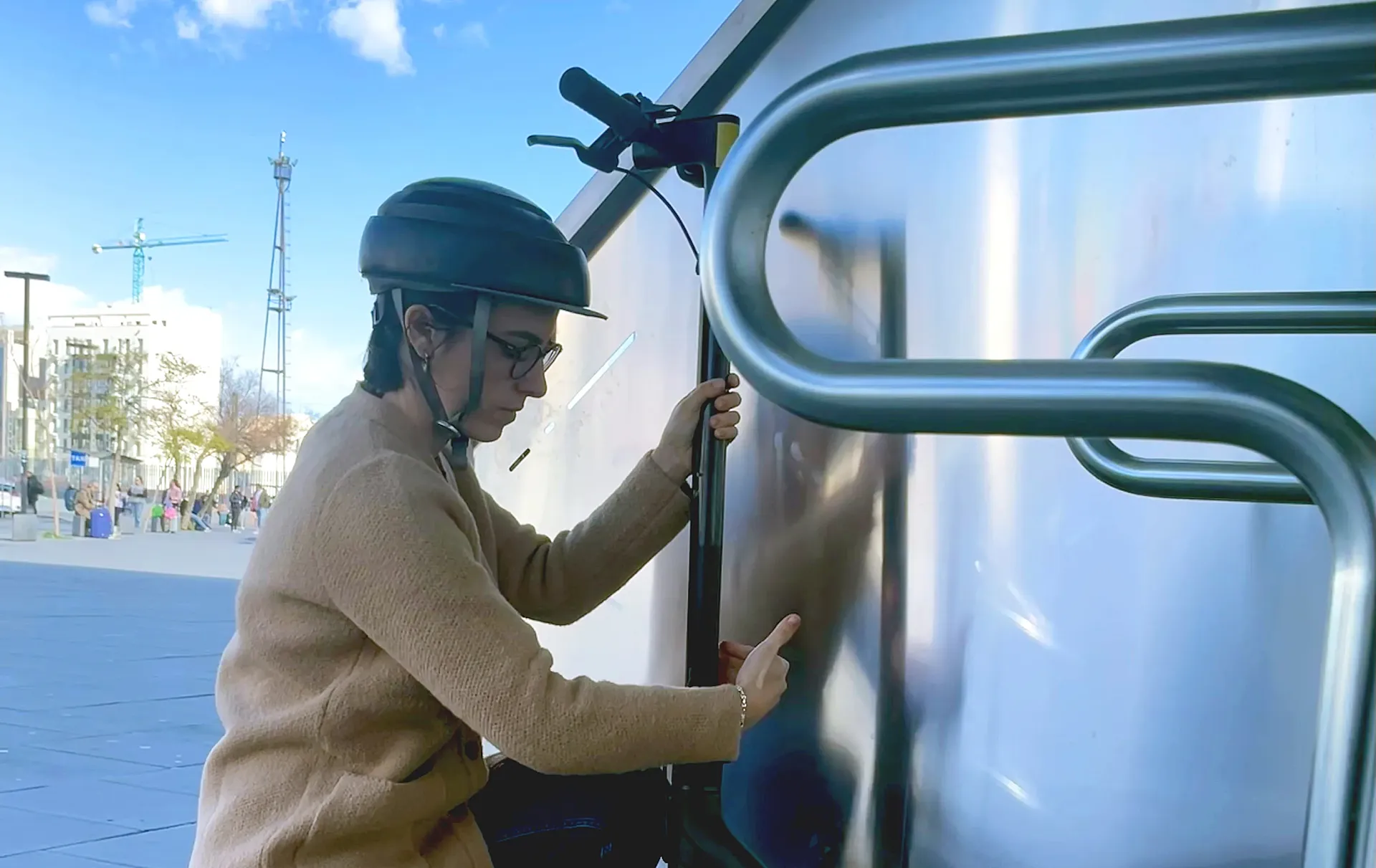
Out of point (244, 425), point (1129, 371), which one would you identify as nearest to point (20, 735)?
point (1129, 371)

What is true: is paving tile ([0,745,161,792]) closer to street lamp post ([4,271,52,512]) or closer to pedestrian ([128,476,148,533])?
street lamp post ([4,271,52,512])

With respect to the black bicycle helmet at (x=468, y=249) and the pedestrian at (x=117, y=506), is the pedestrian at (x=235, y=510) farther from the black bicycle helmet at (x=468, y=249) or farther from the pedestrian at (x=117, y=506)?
the black bicycle helmet at (x=468, y=249)

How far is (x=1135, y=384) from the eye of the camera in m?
0.59

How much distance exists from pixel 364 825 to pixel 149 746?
3.52m

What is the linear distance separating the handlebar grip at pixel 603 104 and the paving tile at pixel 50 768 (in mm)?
3229

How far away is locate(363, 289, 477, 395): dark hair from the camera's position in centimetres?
150

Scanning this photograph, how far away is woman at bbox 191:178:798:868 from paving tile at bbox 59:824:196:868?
1892mm

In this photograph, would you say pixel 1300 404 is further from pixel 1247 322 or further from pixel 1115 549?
pixel 1115 549

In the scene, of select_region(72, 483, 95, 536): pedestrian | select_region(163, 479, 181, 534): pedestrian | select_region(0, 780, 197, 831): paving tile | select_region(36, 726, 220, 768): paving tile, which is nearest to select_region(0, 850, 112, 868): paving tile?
select_region(0, 780, 197, 831): paving tile

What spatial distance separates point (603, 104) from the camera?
1688mm

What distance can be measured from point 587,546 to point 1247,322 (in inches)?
42.0

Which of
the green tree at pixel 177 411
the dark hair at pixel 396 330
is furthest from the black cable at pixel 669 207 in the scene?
the green tree at pixel 177 411

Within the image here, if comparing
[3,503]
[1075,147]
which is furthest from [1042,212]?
[3,503]

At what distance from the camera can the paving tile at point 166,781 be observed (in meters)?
3.84
